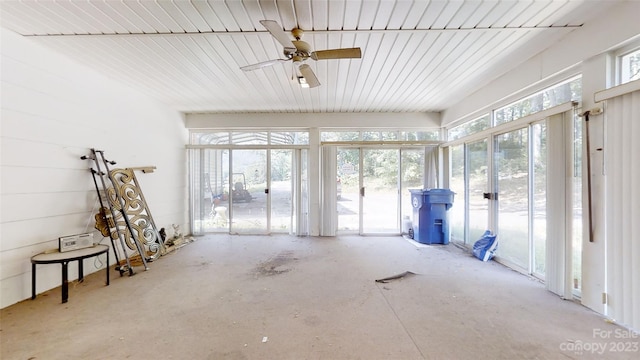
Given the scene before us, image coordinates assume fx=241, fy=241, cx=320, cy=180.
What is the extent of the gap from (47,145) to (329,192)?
446 cm

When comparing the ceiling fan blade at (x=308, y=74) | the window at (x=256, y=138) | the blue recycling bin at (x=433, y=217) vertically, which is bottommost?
the blue recycling bin at (x=433, y=217)

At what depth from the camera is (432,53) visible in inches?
115

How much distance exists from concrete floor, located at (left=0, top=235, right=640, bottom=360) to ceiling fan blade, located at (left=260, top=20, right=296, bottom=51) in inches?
100

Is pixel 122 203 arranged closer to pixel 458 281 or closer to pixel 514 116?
pixel 458 281

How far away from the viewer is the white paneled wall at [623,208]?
79.4 inches

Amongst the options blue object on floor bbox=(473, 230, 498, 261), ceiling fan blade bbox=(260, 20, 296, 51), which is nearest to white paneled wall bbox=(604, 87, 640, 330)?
blue object on floor bbox=(473, 230, 498, 261)

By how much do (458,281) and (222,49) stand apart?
4120mm

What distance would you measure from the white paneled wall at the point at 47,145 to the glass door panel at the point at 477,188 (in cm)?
606

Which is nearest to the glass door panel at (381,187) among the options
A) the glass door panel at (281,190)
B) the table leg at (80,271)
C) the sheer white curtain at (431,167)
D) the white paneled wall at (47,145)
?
the sheer white curtain at (431,167)

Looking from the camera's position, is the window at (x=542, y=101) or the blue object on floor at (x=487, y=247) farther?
the blue object on floor at (x=487, y=247)

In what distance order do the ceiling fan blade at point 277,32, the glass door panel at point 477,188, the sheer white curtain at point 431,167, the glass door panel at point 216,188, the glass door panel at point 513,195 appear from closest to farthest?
the ceiling fan blade at point 277,32, the glass door panel at point 513,195, the glass door panel at point 477,188, the sheer white curtain at point 431,167, the glass door panel at point 216,188

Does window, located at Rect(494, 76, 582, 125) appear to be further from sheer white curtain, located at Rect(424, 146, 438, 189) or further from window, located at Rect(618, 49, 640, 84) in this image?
sheer white curtain, located at Rect(424, 146, 438, 189)

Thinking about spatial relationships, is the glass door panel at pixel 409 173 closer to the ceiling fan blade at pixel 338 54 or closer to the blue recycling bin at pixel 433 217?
the blue recycling bin at pixel 433 217

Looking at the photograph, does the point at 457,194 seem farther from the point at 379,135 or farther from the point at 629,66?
the point at 629,66
